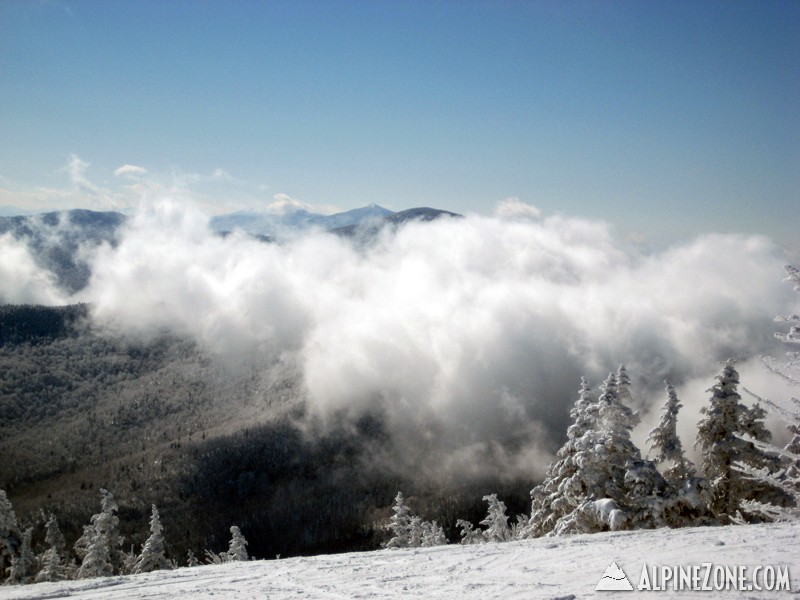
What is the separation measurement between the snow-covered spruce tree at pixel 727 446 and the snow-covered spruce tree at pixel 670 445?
3.96 ft

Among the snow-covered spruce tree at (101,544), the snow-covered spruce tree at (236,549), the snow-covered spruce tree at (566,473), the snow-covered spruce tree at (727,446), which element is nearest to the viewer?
the snow-covered spruce tree at (566,473)

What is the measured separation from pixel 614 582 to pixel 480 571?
308 centimetres

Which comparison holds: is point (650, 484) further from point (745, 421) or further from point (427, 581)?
point (427, 581)

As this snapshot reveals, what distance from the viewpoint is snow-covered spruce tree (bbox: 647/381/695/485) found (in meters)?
21.0

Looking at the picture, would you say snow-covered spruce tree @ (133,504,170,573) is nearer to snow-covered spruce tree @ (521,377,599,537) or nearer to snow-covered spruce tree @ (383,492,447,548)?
snow-covered spruce tree @ (383,492,447,548)

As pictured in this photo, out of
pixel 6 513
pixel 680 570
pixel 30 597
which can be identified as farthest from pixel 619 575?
pixel 6 513

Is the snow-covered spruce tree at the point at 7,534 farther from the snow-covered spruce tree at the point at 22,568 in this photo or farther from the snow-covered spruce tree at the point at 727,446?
the snow-covered spruce tree at the point at 727,446

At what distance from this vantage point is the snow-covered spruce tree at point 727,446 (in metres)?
20.7

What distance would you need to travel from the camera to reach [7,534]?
31.2 meters

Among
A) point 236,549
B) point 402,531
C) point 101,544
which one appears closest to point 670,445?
point 402,531

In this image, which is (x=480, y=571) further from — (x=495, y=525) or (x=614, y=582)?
(x=495, y=525)

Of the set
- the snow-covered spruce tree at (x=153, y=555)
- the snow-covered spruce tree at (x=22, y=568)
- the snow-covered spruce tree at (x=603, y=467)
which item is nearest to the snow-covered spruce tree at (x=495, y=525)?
the snow-covered spruce tree at (x=603, y=467)

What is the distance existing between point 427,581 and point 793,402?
895 cm

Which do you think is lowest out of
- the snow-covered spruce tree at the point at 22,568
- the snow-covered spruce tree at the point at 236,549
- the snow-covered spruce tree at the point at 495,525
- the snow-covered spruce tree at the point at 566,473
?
the snow-covered spruce tree at the point at 236,549
